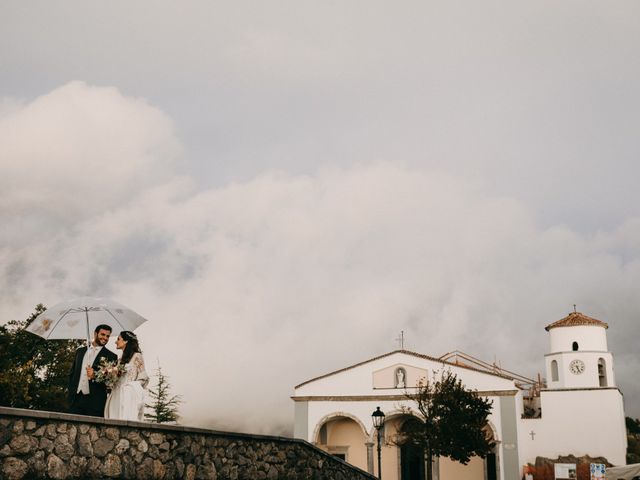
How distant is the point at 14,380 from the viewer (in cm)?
2555

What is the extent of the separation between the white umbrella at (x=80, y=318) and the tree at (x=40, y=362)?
19.3 m

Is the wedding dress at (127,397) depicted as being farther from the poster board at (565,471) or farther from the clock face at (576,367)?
the clock face at (576,367)

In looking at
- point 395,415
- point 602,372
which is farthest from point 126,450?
point 602,372

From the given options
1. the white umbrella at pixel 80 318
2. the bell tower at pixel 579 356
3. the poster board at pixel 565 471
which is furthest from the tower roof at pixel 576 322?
the white umbrella at pixel 80 318

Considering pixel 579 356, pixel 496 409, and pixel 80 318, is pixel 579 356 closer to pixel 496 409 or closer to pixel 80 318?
pixel 496 409

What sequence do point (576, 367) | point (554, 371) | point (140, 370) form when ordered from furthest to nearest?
point (554, 371) < point (576, 367) < point (140, 370)

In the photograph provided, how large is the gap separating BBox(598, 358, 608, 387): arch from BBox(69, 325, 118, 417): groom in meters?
32.1

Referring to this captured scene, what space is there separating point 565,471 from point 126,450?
28.8 metres

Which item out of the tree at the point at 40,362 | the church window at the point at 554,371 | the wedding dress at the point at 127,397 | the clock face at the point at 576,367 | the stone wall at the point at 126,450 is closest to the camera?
the stone wall at the point at 126,450

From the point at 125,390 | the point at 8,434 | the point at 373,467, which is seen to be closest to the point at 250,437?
the point at 125,390

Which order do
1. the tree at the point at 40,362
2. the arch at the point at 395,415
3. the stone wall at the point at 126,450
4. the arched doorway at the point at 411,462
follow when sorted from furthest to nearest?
the arched doorway at the point at 411,462 < the arch at the point at 395,415 < the tree at the point at 40,362 < the stone wall at the point at 126,450

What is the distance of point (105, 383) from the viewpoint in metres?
9.15

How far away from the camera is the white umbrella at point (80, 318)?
10109mm

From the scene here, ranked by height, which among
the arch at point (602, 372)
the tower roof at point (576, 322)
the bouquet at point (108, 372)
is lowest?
the bouquet at point (108, 372)
